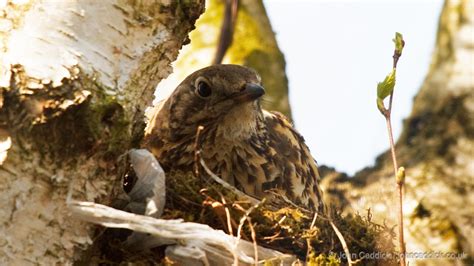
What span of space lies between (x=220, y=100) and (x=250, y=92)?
262 mm

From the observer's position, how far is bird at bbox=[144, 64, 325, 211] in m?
5.22

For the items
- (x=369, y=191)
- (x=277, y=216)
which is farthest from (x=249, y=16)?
(x=277, y=216)

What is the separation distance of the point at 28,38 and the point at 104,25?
329 mm

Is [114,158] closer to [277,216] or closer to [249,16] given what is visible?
[277,216]

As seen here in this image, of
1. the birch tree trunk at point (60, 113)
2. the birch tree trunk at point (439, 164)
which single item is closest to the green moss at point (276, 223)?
the birch tree trunk at point (60, 113)

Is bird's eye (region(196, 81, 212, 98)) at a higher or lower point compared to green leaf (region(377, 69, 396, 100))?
higher

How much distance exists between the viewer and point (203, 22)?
24.6 feet

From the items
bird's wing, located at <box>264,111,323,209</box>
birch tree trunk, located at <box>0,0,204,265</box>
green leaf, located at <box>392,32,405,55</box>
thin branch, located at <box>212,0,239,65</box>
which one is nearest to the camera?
birch tree trunk, located at <box>0,0,204,265</box>

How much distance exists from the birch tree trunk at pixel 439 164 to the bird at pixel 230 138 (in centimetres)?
98

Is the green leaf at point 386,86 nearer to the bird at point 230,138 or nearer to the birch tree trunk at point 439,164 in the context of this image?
the bird at point 230,138

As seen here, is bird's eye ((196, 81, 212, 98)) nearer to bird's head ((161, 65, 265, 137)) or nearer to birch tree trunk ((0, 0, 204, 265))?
bird's head ((161, 65, 265, 137))

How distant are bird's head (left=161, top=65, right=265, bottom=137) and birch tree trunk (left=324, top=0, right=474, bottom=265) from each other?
133 centimetres

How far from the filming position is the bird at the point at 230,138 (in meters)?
5.22

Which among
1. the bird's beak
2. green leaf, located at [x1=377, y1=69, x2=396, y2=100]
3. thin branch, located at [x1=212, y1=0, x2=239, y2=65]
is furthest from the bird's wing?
green leaf, located at [x1=377, y1=69, x2=396, y2=100]
